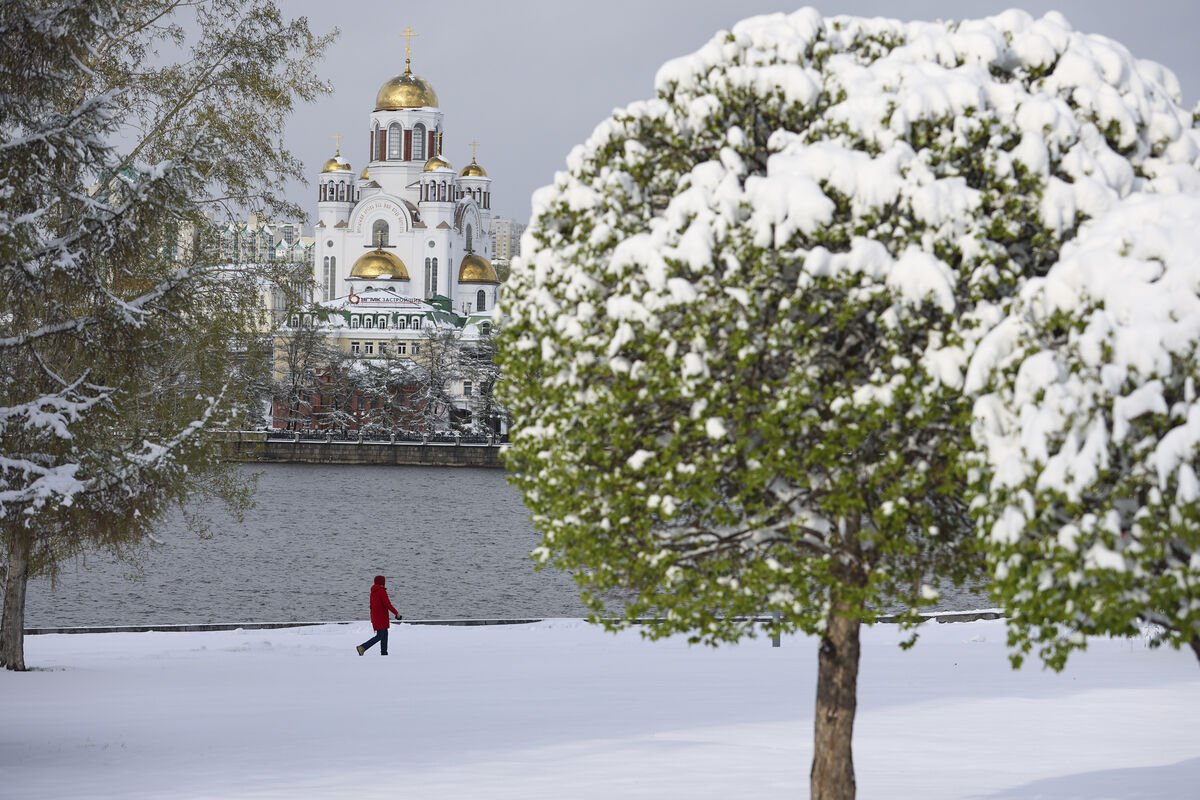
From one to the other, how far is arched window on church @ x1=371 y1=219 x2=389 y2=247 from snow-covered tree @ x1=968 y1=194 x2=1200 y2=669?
484 feet

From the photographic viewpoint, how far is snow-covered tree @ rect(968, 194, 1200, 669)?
21.1 ft

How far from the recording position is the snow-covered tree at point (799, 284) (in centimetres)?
777

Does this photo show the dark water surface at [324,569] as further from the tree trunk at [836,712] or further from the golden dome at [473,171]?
the golden dome at [473,171]

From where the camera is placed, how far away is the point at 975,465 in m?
7.13

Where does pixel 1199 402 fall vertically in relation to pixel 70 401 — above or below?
below

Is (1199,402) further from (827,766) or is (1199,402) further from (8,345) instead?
(8,345)

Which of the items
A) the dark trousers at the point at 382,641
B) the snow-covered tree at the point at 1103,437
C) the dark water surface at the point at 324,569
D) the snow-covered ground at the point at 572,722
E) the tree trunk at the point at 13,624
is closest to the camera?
the snow-covered tree at the point at 1103,437

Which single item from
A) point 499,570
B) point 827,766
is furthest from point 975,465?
point 499,570

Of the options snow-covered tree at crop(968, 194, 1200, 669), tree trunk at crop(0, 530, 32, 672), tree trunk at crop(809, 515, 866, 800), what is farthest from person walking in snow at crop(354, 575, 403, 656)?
snow-covered tree at crop(968, 194, 1200, 669)

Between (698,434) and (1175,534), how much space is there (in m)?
2.63

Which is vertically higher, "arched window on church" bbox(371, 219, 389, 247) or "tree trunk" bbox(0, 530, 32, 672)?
"arched window on church" bbox(371, 219, 389, 247)

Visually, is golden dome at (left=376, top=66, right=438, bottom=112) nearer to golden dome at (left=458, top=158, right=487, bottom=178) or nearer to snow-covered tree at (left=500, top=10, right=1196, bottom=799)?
golden dome at (left=458, top=158, right=487, bottom=178)

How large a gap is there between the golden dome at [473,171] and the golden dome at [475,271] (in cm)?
1069

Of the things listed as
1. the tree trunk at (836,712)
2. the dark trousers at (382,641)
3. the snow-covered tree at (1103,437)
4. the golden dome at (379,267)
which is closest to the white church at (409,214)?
the golden dome at (379,267)
